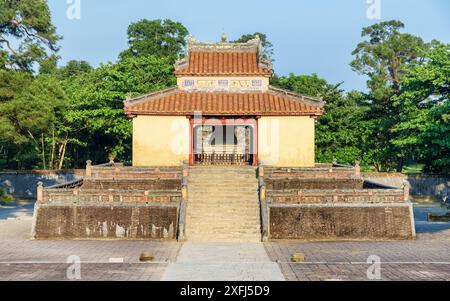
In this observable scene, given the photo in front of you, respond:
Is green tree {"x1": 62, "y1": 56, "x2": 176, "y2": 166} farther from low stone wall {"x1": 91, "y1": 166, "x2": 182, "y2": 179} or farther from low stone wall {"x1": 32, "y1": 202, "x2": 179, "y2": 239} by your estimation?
low stone wall {"x1": 32, "y1": 202, "x2": 179, "y2": 239}

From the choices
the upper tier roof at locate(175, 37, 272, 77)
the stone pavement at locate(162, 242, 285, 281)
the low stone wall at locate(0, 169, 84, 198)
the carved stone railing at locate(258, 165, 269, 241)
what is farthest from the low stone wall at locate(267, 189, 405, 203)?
the low stone wall at locate(0, 169, 84, 198)

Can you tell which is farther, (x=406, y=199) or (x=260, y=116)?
(x=260, y=116)

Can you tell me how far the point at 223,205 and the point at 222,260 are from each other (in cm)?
695

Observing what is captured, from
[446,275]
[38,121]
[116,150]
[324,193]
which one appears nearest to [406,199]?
[324,193]

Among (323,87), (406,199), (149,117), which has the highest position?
(323,87)

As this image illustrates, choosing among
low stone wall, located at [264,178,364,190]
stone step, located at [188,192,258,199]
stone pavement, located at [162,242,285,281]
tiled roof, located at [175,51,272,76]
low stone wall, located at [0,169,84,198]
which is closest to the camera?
stone pavement, located at [162,242,285,281]

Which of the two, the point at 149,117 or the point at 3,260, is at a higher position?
the point at 149,117

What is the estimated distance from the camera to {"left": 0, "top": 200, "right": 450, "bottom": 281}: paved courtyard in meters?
15.1

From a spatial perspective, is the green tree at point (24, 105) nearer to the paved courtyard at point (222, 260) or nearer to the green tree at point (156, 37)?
the paved courtyard at point (222, 260)

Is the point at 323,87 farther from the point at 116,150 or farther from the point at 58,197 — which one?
the point at 58,197

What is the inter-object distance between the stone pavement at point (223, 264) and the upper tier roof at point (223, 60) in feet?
45.3

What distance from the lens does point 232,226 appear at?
896 inches

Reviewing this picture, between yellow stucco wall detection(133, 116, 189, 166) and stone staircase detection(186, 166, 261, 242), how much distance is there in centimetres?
292
